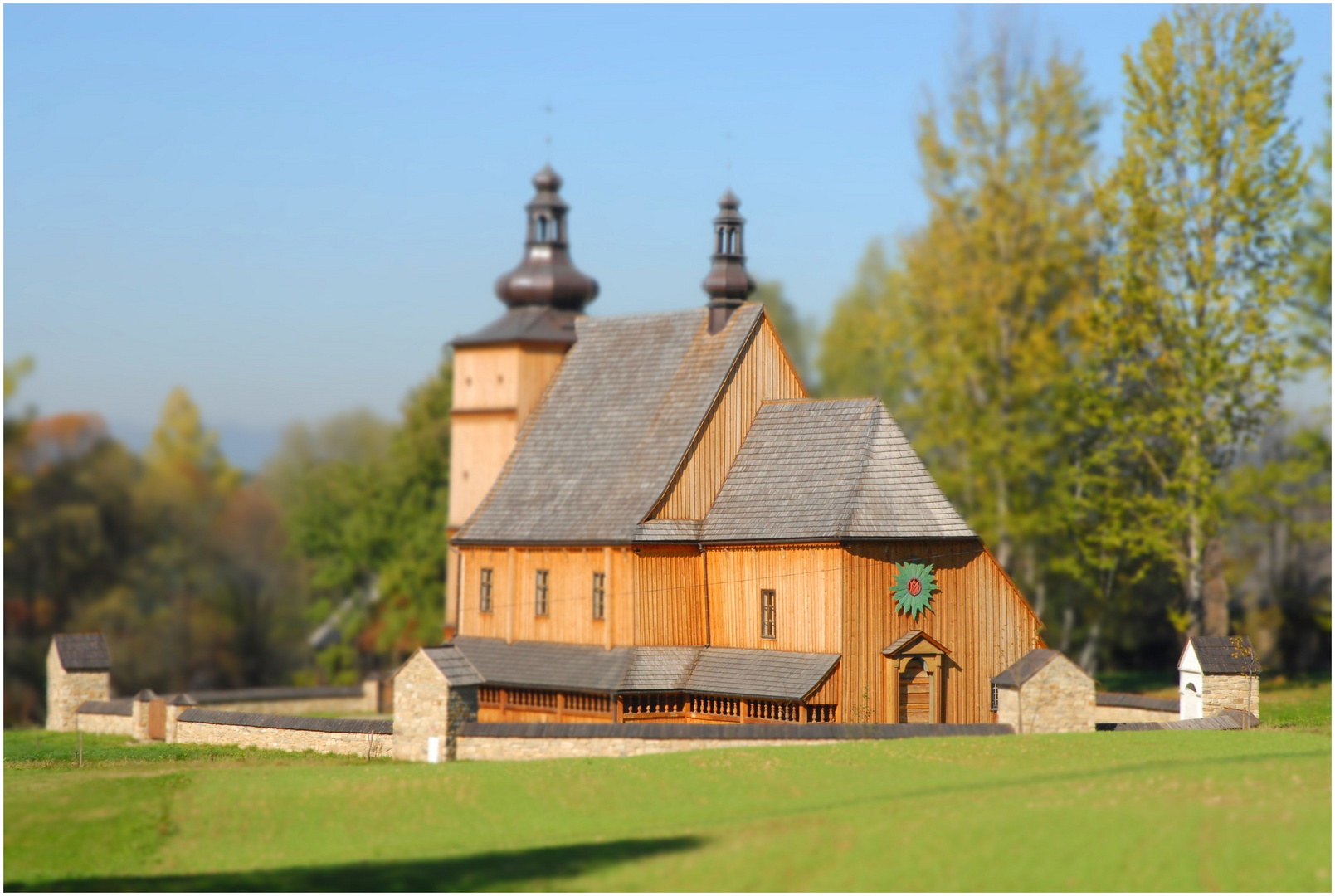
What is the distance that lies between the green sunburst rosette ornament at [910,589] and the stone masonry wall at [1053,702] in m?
3.74

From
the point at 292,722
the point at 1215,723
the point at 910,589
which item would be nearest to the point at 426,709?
the point at 292,722

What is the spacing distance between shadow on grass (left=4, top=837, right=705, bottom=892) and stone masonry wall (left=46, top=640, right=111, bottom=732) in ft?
67.8

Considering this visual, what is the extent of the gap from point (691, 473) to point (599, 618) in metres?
3.81

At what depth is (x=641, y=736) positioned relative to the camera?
95.2 feet

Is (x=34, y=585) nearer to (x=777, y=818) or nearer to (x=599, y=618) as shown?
(x=599, y=618)

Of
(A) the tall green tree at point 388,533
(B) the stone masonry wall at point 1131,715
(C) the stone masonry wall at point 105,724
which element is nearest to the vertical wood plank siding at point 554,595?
(C) the stone masonry wall at point 105,724

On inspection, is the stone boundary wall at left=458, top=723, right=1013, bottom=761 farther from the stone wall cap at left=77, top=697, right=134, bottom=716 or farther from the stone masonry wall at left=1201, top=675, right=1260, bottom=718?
the stone wall cap at left=77, top=697, right=134, bottom=716

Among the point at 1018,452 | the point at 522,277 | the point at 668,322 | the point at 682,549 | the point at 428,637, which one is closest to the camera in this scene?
the point at 682,549

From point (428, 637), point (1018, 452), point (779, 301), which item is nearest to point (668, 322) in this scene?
point (1018, 452)

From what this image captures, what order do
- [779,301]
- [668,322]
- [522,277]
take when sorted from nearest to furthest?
1. [668,322]
2. [522,277]
3. [779,301]

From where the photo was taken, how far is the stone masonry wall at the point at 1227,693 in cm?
3091

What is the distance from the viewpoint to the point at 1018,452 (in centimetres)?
4625

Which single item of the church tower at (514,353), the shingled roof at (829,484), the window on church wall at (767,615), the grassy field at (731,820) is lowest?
the grassy field at (731,820)

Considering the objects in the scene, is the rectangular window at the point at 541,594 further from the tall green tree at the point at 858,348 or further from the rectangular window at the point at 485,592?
the tall green tree at the point at 858,348
